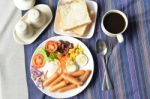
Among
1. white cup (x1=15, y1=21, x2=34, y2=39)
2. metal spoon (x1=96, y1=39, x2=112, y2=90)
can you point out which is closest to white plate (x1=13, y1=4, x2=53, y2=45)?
white cup (x1=15, y1=21, x2=34, y2=39)

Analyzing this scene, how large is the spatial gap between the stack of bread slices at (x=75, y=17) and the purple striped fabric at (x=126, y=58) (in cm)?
3

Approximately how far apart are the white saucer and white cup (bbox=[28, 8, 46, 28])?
31 millimetres

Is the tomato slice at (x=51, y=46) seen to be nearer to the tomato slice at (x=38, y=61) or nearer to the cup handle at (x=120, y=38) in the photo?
the tomato slice at (x=38, y=61)

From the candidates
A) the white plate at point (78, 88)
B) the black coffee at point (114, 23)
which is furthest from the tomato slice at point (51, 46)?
the black coffee at point (114, 23)

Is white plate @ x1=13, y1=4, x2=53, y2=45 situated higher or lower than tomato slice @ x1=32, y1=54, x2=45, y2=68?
higher

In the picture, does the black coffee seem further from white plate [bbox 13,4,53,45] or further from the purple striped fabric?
white plate [bbox 13,4,53,45]

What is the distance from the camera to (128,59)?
32.9 inches

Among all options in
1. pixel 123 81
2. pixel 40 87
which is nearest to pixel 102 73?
pixel 123 81

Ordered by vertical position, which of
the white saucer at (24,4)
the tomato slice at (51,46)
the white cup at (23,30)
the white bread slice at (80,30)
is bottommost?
the tomato slice at (51,46)

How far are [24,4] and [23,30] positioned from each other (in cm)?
8

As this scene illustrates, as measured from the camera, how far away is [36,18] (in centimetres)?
83

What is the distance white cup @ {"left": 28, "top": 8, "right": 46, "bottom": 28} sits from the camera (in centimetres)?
83

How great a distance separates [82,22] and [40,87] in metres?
0.19

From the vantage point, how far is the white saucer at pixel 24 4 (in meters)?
0.86
